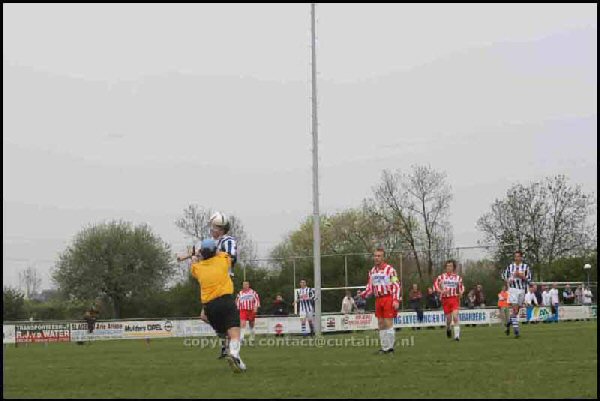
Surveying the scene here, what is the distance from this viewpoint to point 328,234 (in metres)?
87.3

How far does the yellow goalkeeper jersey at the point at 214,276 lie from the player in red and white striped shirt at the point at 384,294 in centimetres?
511

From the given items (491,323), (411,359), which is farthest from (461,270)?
(411,359)

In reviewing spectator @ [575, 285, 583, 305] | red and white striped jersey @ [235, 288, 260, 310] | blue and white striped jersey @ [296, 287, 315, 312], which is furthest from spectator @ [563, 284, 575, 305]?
red and white striped jersey @ [235, 288, 260, 310]

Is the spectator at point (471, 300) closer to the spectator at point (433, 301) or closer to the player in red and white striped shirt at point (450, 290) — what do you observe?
the spectator at point (433, 301)

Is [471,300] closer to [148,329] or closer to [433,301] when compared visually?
[433,301]

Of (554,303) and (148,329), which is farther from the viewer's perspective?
(554,303)

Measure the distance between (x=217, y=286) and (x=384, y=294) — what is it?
6057 millimetres

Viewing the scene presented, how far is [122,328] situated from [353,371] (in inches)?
1224

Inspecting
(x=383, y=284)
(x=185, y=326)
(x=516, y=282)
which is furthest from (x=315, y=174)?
(x=383, y=284)

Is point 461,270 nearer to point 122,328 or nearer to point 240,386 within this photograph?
point 122,328

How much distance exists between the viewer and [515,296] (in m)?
27.2

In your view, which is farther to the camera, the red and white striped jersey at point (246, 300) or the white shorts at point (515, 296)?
the red and white striped jersey at point (246, 300)

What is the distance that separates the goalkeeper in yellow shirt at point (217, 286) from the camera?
45.6ft

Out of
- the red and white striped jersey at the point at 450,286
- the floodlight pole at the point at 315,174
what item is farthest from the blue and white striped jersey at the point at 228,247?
the floodlight pole at the point at 315,174
